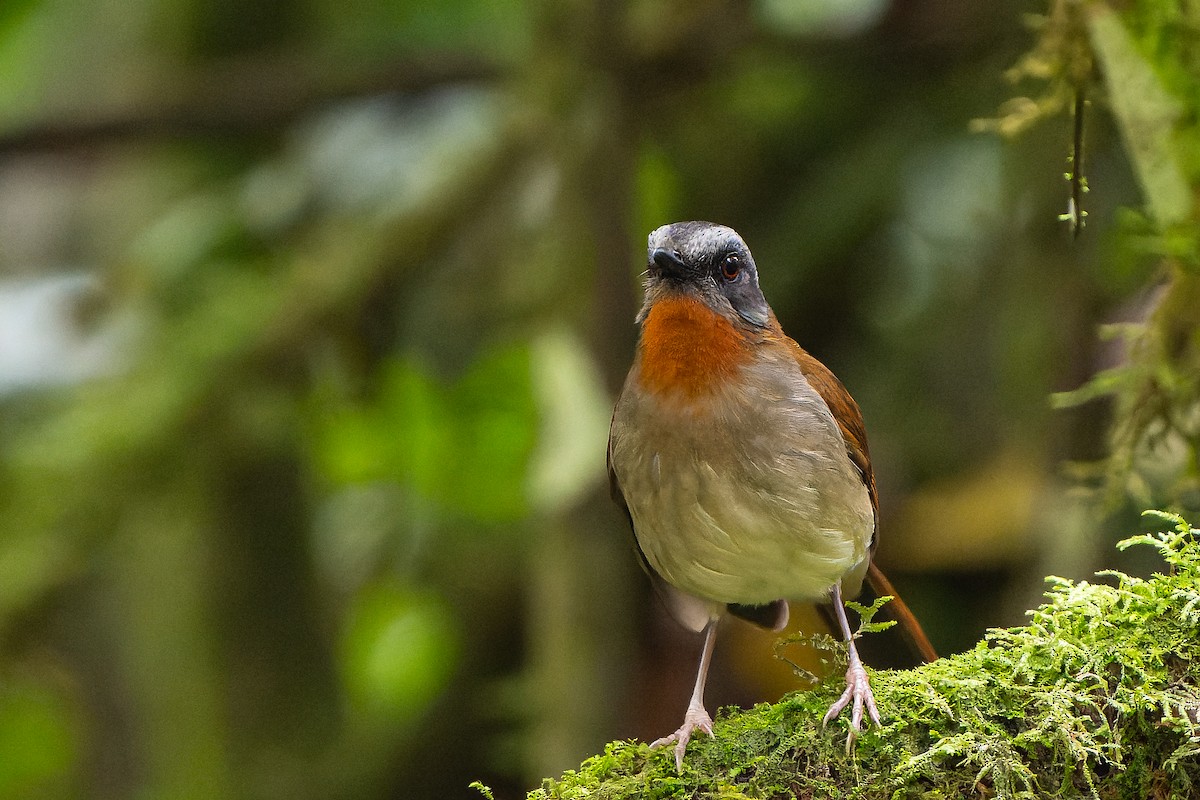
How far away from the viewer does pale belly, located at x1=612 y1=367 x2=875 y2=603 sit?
236cm

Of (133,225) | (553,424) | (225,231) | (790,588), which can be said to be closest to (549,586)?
(553,424)

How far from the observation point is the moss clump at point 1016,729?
1.78 metres

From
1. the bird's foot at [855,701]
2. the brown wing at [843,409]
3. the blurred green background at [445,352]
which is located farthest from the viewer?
the blurred green background at [445,352]

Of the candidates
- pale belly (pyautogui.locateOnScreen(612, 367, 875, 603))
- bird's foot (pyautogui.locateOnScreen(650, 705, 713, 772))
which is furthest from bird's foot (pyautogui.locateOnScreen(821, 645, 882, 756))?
pale belly (pyautogui.locateOnScreen(612, 367, 875, 603))

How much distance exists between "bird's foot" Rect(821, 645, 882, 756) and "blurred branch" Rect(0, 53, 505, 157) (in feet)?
A: 10.7

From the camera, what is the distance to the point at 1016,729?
1854mm

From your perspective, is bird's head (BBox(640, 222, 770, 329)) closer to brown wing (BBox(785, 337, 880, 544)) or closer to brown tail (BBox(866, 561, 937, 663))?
brown wing (BBox(785, 337, 880, 544))

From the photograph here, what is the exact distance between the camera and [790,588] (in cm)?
244

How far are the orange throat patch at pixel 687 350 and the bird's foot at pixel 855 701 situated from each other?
2.12 feet

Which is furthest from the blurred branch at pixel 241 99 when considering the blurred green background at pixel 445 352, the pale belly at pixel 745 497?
the pale belly at pixel 745 497

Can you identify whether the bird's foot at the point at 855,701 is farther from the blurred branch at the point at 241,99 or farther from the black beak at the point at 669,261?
the blurred branch at the point at 241,99

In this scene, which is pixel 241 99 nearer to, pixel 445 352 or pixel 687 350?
pixel 445 352

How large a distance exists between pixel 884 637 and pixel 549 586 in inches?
50.8

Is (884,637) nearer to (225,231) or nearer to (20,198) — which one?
(225,231)
